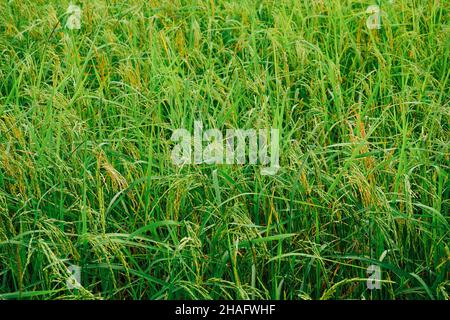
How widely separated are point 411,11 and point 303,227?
1.54 metres

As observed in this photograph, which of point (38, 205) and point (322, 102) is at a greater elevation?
point (322, 102)

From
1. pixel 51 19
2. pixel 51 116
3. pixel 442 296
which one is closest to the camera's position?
pixel 442 296

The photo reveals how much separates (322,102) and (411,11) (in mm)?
899

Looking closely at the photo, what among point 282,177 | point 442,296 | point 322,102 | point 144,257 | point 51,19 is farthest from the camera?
point 51,19

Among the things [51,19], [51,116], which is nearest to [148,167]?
[51,116]

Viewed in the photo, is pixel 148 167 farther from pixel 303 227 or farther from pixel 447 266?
pixel 447 266

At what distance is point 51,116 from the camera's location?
105 inches

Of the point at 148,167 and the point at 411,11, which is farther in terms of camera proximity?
the point at 411,11

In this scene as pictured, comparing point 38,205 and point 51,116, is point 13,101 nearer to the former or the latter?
point 51,116
